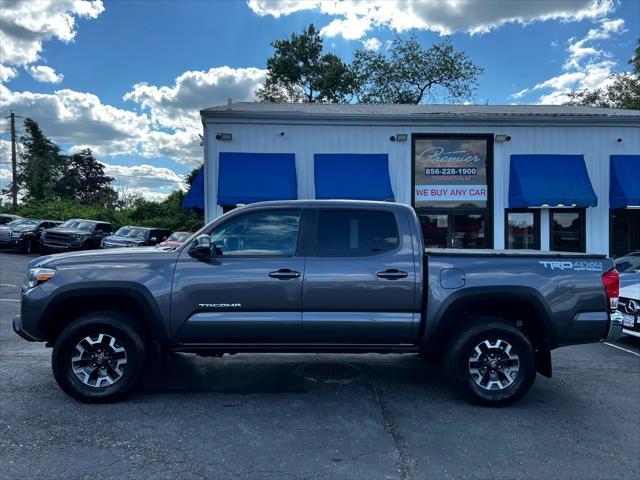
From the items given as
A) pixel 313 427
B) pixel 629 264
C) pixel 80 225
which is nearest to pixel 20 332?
pixel 313 427

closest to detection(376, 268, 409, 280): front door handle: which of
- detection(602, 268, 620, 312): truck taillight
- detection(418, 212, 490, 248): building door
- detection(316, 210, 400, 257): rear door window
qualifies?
detection(316, 210, 400, 257): rear door window

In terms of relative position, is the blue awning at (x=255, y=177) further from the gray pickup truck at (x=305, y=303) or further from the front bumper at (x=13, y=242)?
the front bumper at (x=13, y=242)

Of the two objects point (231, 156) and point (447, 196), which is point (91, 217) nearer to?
point (231, 156)

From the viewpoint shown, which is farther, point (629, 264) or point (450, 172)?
point (450, 172)

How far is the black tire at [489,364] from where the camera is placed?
14.7 ft

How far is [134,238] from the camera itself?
20234 millimetres

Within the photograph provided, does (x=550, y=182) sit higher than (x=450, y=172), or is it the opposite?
(x=450, y=172)

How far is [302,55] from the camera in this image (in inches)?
1468

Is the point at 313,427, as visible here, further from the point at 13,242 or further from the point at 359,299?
the point at 13,242

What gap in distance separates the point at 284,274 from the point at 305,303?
334mm

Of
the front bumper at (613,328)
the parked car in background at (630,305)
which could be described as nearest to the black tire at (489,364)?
the front bumper at (613,328)

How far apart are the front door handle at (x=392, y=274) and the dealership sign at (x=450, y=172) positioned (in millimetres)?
10765

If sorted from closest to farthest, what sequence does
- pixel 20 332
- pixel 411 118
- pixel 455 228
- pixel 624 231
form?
1. pixel 20 332
2. pixel 411 118
3. pixel 455 228
4. pixel 624 231

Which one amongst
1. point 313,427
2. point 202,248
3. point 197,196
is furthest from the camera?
point 197,196
